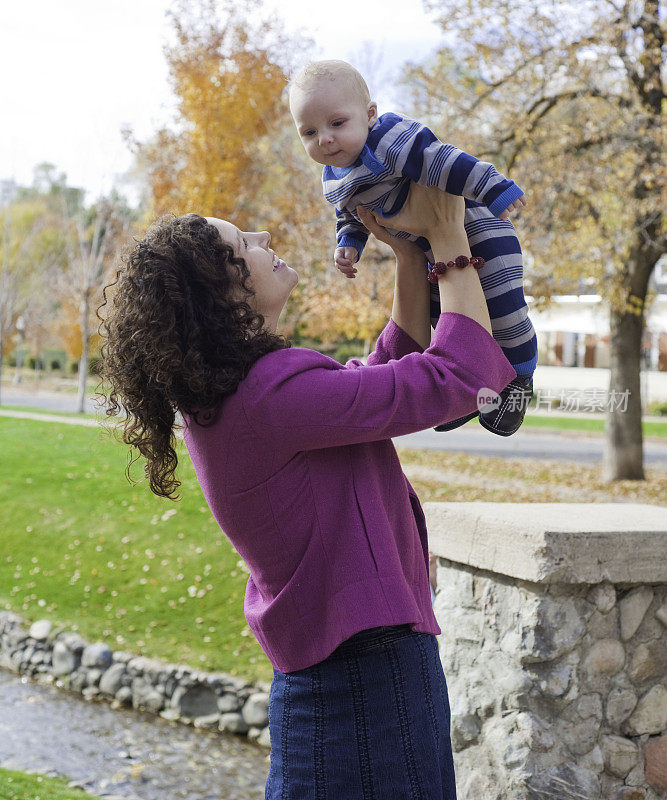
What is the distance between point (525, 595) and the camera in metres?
2.49

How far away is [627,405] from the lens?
32.2 ft

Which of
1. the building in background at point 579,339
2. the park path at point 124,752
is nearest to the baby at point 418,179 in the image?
the park path at point 124,752

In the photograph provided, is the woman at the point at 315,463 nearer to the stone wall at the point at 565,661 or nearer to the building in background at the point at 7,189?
the stone wall at the point at 565,661

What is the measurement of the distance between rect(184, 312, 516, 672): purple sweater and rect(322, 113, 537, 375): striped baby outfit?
0.12 metres

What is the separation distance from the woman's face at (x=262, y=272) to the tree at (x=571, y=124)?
7.29m

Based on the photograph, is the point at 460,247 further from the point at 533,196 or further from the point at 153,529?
the point at 533,196

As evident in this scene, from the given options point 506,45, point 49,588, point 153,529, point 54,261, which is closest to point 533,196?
point 506,45

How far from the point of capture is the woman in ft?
4.43

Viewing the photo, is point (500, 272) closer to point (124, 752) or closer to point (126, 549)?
point (124, 752)

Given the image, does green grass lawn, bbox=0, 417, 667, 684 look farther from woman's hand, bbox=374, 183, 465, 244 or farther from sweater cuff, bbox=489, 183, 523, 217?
sweater cuff, bbox=489, 183, 523, 217

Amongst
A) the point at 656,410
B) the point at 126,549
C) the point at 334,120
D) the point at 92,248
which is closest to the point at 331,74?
the point at 334,120

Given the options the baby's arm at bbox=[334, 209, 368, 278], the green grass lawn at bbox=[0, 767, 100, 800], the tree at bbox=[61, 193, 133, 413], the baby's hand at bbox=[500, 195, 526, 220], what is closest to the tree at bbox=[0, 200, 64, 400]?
the tree at bbox=[61, 193, 133, 413]

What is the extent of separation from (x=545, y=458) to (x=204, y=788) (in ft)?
29.2

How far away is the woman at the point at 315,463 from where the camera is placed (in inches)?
53.2
